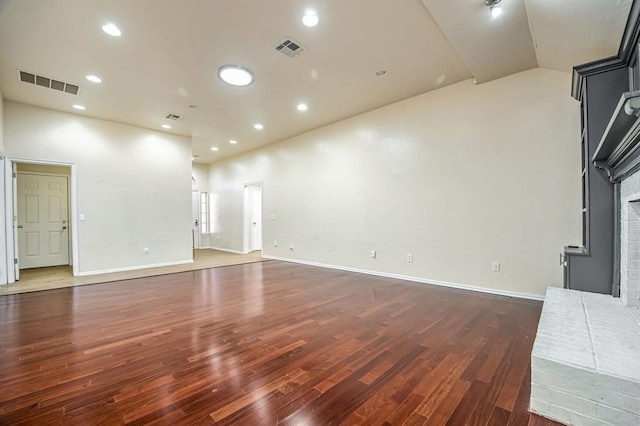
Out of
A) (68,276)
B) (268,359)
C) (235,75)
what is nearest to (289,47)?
(235,75)

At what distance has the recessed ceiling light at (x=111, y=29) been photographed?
9.48 ft

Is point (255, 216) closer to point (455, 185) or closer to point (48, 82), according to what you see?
point (48, 82)

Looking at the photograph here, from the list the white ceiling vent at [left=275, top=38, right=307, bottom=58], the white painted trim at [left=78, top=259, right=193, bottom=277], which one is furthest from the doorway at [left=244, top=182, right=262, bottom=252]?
the white ceiling vent at [left=275, top=38, right=307, bottom=58]

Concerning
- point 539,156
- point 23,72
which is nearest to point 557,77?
point 539,156

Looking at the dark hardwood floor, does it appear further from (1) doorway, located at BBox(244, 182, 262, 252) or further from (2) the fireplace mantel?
(1) doorway, located at BBox(244, 182, 262, 252)

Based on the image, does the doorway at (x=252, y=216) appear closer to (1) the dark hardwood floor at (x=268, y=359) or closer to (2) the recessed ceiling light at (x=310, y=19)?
(1) the dark hardwood floor at (x=268, y=359)

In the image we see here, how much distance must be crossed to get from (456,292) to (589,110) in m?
2.56

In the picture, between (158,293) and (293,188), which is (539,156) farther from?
(158,293)

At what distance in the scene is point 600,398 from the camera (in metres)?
1.41

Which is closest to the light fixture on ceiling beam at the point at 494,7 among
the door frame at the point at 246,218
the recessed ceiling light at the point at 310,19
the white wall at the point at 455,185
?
the white wall at the point at 455,185

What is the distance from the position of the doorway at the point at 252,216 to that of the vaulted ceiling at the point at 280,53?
3.71 meters

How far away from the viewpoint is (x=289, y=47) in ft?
10.8

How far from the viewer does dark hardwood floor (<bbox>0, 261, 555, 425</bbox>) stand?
62.8 inches

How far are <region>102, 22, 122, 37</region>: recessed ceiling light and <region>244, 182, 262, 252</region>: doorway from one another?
5078 mm
